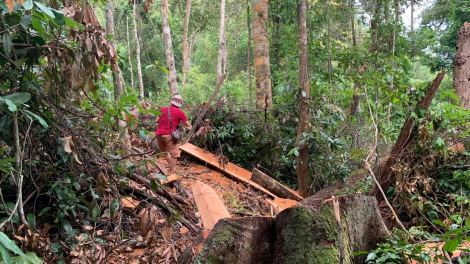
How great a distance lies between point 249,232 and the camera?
2598 millimetres

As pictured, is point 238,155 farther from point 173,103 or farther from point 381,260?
point 381,260

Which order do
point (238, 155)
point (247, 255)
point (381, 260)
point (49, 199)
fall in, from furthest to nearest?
1. point (238, 155)
2. point (49, 199)
3. point (247, 255)
4. point (381, 260)

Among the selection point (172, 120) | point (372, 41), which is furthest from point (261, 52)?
point (172, 120)

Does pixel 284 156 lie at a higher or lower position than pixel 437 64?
lower

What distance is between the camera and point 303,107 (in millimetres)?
6781

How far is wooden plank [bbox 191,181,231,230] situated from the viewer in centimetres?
405

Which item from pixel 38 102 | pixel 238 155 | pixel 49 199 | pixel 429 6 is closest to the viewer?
pixel 38 102

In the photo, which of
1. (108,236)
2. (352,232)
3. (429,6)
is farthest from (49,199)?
(429,6)

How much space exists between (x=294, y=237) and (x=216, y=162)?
537cm

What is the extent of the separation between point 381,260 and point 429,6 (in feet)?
86.2

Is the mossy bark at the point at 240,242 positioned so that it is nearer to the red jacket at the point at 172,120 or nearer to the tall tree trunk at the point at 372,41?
the red jacket at the point at 172,120

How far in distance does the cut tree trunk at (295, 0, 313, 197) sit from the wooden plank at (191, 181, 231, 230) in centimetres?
254

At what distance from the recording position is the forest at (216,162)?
99.6 inches

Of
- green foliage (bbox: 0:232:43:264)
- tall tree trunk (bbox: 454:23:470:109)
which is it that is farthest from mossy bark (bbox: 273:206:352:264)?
tall tree trunk (bbox: 454:23:470:109)
